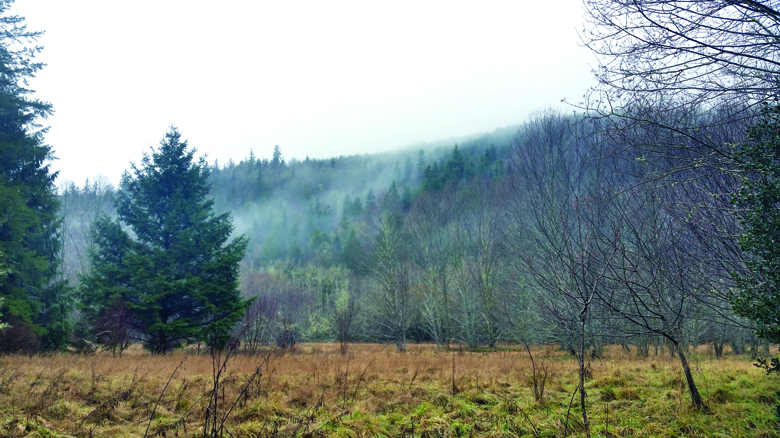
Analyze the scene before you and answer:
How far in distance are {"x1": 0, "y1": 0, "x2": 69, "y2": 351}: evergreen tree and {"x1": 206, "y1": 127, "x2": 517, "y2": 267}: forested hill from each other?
31.8 metres

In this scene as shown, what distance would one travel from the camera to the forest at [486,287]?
3975mm

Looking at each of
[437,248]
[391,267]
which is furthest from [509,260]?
[391,267]

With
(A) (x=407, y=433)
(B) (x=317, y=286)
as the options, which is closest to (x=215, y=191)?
(B) (x=317, y=286)

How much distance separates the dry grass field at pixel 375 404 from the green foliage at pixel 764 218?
1.70 meters

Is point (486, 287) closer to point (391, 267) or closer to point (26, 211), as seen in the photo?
point (391, 267)

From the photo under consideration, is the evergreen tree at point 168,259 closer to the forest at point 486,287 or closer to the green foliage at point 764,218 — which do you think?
the forest at point 486,287

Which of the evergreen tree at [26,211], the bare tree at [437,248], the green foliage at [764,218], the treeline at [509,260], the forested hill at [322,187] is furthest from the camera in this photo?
the forested hill at [322,187]

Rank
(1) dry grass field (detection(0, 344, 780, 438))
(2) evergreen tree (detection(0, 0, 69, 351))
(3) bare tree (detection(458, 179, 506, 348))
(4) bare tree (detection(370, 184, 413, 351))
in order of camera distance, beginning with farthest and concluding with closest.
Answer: (4) bare tree (detection(370, 184, 413, 351)), (3) bare tree (detection(458, 179, 506, 348)), (2) evergreen tree (detection(0, 0, 69, 351)), (1) dry grass field (detection(0, 344, 780, 438))

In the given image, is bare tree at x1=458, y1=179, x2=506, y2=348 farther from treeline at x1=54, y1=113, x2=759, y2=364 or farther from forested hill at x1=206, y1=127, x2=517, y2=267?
forested hill at x1=206, y1=127, x2=517, y2=267

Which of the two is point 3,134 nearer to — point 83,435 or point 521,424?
point 83,435

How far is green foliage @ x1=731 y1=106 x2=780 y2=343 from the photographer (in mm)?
3646

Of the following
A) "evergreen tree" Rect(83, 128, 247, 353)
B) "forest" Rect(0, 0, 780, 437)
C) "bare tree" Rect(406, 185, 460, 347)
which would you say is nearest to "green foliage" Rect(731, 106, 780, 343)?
"forest" Rect(0, 0, 780, 437)

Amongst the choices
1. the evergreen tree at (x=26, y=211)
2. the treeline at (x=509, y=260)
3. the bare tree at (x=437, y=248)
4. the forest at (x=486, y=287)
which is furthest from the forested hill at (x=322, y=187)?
the evergreen tree at (x=26, y=211)

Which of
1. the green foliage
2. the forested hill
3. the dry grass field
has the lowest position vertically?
the dry grass field
